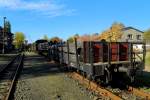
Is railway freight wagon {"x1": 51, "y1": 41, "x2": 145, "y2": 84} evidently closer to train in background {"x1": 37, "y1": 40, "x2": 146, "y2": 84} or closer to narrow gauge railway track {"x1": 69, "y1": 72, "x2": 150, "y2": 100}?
train in background {"x1": 37, "y1": 40, "x2": 146, "y2": 84}

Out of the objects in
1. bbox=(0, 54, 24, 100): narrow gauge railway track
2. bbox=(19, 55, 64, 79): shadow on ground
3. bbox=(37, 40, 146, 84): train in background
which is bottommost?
bbox=(0, 54, 24, 100): narrow gauge railway track

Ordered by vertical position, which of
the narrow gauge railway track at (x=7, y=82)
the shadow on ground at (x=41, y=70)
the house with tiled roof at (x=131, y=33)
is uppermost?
the house with tiled roof at (x=131, y=33)

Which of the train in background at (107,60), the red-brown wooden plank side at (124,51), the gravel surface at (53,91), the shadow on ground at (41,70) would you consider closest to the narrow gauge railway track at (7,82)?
the gravel surface at (53,91)

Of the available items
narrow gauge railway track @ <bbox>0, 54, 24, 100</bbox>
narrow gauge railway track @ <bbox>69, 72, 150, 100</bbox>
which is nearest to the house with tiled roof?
narrow gauge railway track @ <bbox>0, 54, 24, 100</bbox>

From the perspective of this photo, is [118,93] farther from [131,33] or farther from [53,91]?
[131,33]

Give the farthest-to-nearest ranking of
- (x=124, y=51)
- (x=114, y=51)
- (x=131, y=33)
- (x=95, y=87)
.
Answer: (x=131, y=33) < (x=124, y=51) < (x=114, y=51) < (x=95, y=87)

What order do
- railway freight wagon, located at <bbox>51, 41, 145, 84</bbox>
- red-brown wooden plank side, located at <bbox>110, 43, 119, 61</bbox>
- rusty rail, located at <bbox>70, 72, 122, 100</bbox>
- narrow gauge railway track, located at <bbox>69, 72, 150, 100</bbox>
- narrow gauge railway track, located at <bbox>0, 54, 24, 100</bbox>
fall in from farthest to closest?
1. red-brown wooden plank side, located at <bbox>110, 43, 119, 61</bbox>
2. railway freight wagon, located at <bbox>51, 41, 145, 84</bbox>
3. narrow gauge railway track, located at <bbox>0, 54, 24, 100</bbox>
4. narrow gauge railway track, located at <bbox>69, 72, 150, 100</bbox>
5. rusty rail, located at <bbox>70, 72, 122, 100</bbox>

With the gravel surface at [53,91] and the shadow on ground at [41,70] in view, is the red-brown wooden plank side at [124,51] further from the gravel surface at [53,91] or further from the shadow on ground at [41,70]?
the shadow on ground at [41,70]

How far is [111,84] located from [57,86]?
253cm

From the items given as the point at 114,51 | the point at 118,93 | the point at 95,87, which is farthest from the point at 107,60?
the point at 118,93

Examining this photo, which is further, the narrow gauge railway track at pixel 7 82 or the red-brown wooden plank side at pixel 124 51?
the red-brown wooden plank side at pixel 124 51

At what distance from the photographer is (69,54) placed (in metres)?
18.0

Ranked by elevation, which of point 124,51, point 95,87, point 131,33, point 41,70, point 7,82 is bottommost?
point 7,82

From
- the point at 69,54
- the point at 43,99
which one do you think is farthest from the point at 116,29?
the point at 43,99
